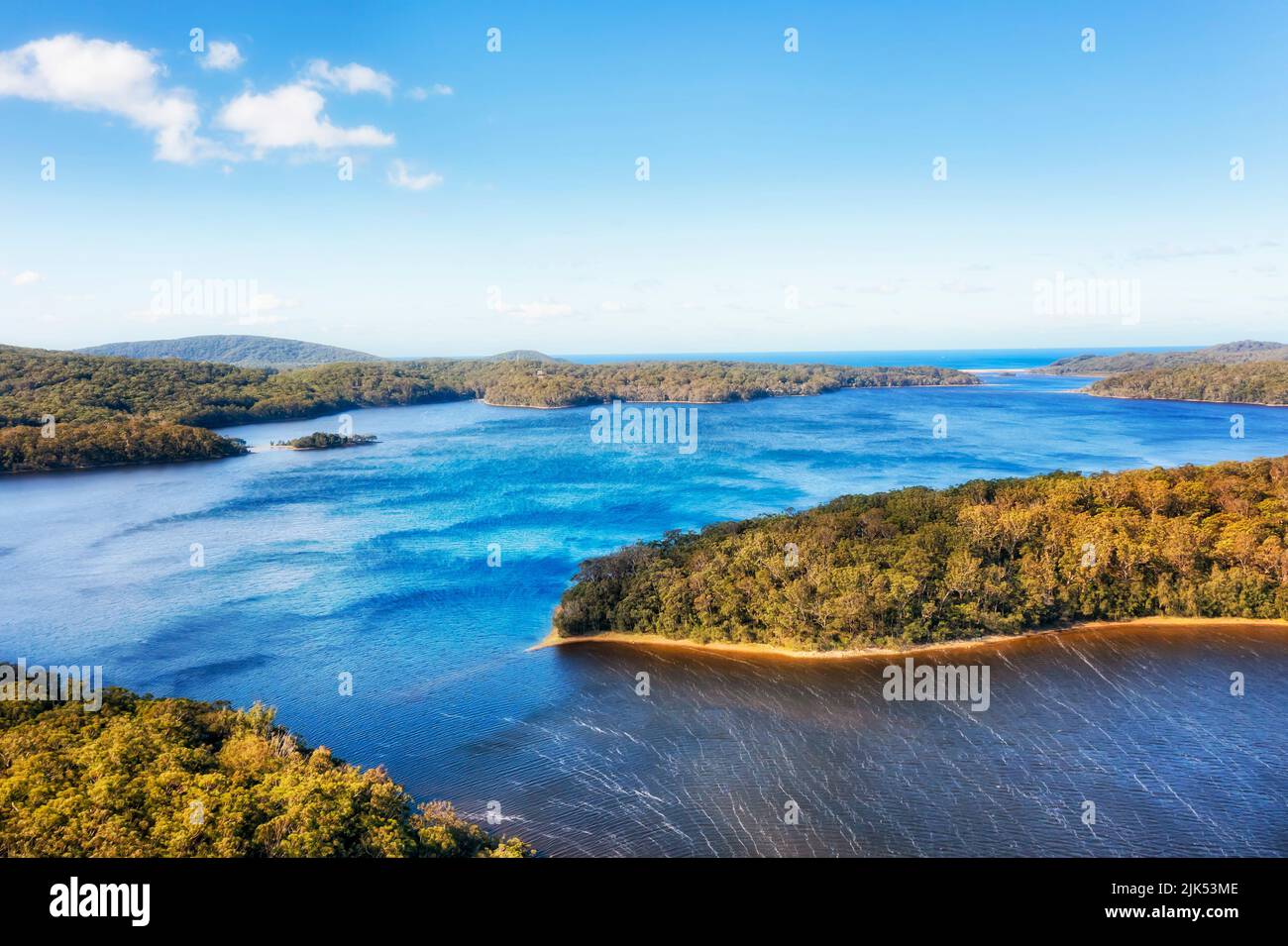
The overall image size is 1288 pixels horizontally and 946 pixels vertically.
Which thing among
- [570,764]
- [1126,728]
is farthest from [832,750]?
[1126,728]

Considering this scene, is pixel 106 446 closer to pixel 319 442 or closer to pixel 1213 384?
pixel 319 442

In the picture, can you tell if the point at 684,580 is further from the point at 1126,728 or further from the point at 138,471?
the point at 138,471

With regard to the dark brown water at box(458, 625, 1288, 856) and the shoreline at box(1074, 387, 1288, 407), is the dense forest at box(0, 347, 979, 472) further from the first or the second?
the dark brown water at box(458, 625, 1288, 856)

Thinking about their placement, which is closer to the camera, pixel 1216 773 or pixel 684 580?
pixel 1216 773

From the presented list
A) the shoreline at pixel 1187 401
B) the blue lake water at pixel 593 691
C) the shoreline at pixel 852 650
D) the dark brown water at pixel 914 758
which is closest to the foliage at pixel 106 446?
the blue lake water at pixel 593 691
